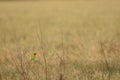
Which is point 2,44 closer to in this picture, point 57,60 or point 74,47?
point 74,47

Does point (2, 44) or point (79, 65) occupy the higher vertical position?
point (79, 65)

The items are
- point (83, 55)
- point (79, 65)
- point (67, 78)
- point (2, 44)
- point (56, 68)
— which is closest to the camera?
point (67, 78)

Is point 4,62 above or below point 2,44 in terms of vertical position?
above

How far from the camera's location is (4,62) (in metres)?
3.82

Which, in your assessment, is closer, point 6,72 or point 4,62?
point 6,72

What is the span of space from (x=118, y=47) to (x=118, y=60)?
0.74m

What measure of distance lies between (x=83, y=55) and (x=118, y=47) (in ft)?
→ 2.02

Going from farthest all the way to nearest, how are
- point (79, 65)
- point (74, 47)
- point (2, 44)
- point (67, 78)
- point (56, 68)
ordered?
point (2, 44) < point (74, 47) < point (79, 65) < point (56, 68) < point (67, 78)

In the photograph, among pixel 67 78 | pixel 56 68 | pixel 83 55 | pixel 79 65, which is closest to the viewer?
pixel 67 78

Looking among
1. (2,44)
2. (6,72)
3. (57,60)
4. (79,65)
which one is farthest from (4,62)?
(2,44)

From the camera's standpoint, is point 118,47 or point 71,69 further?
point 118,47

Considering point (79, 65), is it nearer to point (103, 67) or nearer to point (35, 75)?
point (103, 67)

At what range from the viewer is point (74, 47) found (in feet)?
16.0

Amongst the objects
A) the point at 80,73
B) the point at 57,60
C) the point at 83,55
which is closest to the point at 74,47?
the point at 83,55
